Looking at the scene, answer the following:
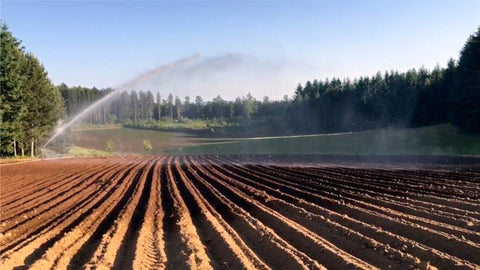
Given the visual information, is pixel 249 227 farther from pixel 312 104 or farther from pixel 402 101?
pixel 312 104

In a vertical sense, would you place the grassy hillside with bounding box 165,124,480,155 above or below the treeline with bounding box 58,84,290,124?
below

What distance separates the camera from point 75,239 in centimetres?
1052

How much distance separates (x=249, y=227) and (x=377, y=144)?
169 ft

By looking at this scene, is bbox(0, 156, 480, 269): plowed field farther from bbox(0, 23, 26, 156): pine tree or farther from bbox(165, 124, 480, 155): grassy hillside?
bbox(165, 124, 480, 155): grassy hillside

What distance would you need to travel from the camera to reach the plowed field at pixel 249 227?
8.27 meters

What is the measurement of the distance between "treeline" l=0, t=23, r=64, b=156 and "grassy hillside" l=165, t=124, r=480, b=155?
26.7 metres

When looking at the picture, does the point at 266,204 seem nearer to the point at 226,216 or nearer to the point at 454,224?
the point at 226,216

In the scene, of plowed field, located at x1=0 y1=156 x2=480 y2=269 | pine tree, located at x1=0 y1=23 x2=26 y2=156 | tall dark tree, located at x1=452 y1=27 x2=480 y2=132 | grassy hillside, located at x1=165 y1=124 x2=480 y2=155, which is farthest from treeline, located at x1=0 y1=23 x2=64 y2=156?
tall dark tree, located at x1=452 y1=27 x2=480 y2=132

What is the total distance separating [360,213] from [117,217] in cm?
652

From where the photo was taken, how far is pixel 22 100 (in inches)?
1711

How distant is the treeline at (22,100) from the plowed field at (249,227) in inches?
997

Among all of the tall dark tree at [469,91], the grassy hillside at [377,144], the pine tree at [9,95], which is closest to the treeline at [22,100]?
the pine tree at [9,95]

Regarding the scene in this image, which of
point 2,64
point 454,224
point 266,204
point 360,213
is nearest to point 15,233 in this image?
point 266,204

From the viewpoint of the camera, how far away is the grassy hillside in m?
48.8
